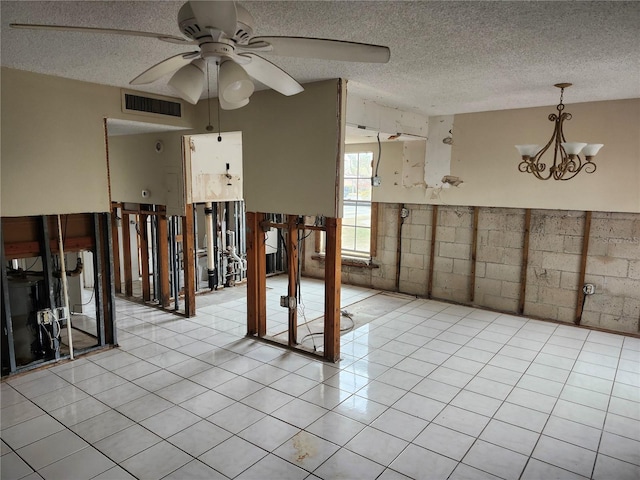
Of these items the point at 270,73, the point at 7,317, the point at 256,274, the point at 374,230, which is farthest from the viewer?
the point at 374,230

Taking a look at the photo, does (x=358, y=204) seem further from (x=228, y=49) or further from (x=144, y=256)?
(x=228, y=49)

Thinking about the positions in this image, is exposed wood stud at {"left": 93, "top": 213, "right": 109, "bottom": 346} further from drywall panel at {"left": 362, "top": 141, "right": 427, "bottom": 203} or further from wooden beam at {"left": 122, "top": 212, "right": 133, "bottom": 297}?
drywall panel at {"left": 362, "top": 141, "right": 427, "bottom": 203}

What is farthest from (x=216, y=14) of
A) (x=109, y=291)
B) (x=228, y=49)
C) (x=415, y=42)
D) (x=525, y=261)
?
(x=525, y=261)

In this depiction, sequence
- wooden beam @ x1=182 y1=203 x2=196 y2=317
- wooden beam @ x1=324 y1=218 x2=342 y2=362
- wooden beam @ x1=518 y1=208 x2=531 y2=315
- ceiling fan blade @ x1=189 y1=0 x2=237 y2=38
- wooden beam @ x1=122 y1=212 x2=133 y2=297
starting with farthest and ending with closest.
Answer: wooden beam @ x1=122 y1=212 x2=133 y2=297 < wooden beam @ x1=518 y1=208 x2=531 y2=315 < wooden beam @ x1=182 y1=203 x2=196 y2=317 < wooden beam @ x1=324 y1=218 x2=342 y2=362 < ceiling fan blade @ x1=189 y1=0 x2=237 y2=38

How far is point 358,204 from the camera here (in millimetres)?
7367

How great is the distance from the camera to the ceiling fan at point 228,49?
1.63 m

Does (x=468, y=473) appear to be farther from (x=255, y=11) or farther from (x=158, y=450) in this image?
(x=255, y=11)

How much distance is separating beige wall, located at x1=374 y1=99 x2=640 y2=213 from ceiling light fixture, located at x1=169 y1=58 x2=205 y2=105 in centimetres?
461

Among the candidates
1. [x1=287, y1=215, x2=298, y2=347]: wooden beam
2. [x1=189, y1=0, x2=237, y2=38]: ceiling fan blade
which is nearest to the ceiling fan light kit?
[x1=189, y1=0, x2=237, y2=38]: ceiling fan blade

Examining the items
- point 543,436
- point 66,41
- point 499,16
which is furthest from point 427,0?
point 543,436

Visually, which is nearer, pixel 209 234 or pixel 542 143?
pixel 542 143

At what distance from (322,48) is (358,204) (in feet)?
18.1

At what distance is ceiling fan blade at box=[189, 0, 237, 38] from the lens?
150 centimetres

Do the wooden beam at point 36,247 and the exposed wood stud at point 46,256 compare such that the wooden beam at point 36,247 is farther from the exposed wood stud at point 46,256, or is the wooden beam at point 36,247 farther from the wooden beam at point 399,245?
the wooden beam at point 399,245
